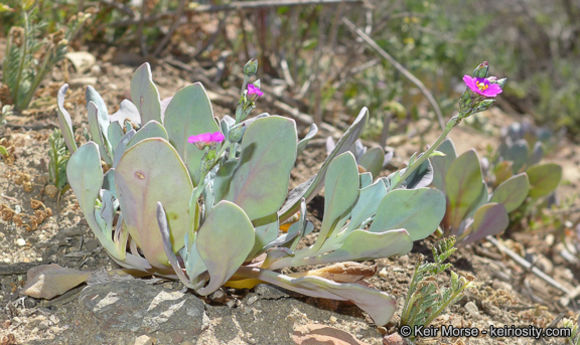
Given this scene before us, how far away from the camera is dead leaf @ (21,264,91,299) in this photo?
6.01 ft

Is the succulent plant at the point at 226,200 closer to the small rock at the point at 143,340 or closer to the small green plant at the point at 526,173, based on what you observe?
the small rock at the point at 143,340

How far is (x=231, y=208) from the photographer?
1.57 metres

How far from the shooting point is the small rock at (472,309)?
2.24 meters

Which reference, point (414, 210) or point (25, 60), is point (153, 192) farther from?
point (25, 60)

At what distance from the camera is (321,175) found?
196cm

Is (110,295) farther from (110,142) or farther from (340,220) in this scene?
(340,220)

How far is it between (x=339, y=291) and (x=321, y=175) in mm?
374

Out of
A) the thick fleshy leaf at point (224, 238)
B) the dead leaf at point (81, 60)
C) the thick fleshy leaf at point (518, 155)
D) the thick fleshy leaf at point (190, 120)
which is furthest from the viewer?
the thick fleshy leaf at point (518, 155)

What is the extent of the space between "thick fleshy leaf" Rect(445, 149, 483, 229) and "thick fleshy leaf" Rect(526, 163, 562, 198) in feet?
2.37

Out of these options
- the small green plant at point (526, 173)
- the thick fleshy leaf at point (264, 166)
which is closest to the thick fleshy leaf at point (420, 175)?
the thick fleshy leaf at point (264, 166)

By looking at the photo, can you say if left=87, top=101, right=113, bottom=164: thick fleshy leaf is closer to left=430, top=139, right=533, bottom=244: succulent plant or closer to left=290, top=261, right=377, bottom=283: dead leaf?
left=290, top=261, right=377, bottom=283: dead leaf

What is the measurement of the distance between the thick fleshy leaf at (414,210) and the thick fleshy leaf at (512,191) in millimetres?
861

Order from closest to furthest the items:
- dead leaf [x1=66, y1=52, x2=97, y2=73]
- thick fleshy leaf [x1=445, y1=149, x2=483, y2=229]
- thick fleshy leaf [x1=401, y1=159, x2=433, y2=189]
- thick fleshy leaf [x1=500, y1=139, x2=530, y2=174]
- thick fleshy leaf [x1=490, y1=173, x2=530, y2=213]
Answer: thick fleshy leaf [x1=401, y1=159, x2=433, y2=189]
thick fleshy leaf [x1=445, y1=149, x2=483, y2=229]
thick fleshy leaf [x1=490, y1=173, x2=530, y2=213]
dead leaf [x1=66, y1=52, x2=97, y2=73]
thick fleshy leaf [x1=500, y1=139, x2=530, y2=174]

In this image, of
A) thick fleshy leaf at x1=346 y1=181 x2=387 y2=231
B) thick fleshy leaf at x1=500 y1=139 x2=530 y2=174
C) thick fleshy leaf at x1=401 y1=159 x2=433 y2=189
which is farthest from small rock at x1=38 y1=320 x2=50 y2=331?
thick fleshy leaf at x1=500 y1=139 x2=530 y2=174
